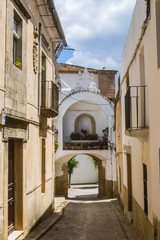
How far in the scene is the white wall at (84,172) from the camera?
1382 inches

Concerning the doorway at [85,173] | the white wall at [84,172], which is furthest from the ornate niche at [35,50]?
the white wall at [84,172]

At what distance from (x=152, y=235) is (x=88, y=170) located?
2888cm

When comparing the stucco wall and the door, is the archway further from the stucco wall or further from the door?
the door

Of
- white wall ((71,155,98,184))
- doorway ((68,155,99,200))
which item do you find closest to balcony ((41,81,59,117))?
doorway ((68,155,99,200))

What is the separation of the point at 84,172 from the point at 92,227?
24886mm

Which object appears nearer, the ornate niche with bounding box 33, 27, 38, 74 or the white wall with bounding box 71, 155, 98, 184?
the ornate niche with bounding box 33, 27, 38, 74

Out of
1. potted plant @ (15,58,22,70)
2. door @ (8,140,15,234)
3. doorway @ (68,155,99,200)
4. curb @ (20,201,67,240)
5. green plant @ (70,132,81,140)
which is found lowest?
doorway @ (68,155,99,200)

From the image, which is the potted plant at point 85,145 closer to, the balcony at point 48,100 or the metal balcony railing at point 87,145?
the metal balcony railing at point 87,145

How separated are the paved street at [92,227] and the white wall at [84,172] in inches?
807

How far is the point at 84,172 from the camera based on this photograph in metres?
35.4

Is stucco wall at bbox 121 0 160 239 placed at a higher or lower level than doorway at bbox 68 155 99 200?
higher

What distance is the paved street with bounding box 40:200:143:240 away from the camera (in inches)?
356

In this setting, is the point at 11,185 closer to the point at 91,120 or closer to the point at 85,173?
the point at 91,120

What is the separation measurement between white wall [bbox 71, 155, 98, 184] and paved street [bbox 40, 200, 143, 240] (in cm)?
2051
